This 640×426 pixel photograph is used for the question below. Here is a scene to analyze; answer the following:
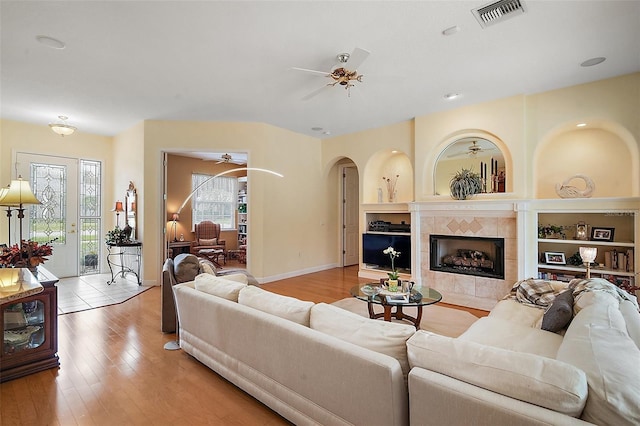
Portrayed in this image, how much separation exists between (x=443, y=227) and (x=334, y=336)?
387 cm

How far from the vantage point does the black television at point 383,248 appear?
19.5 feet

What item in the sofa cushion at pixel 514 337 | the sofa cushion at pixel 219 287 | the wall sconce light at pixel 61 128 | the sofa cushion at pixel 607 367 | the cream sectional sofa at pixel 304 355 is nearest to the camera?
the sofa cushion at pixel 607 367

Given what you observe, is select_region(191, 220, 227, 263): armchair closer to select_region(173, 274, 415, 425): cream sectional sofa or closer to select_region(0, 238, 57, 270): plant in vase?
select_region(0, 238, 57, 270): plant in vase

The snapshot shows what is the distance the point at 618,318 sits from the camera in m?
1.89

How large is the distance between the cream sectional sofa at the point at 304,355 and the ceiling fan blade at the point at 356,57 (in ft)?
7.58

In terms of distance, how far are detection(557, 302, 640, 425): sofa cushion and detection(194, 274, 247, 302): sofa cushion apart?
83.0 inches

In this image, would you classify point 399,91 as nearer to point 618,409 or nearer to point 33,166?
point 618,409

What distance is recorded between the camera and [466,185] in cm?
485

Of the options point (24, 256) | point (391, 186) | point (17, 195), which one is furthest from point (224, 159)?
point (24, 256)

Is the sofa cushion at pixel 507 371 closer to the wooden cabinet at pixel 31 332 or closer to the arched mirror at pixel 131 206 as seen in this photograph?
the wooden cabinet at pixel 31 332

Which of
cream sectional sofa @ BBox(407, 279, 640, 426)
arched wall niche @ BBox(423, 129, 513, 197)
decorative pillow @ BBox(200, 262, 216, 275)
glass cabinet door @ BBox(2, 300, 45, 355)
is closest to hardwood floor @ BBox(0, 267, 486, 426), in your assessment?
glass cabinet door @ BBox(2, 300, 45, 355)

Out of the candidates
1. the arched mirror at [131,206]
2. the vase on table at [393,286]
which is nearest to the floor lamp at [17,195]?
the arched mirror at [131,206]

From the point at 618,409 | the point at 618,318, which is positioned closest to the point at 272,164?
the point at 618,318

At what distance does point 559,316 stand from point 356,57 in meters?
2.82
